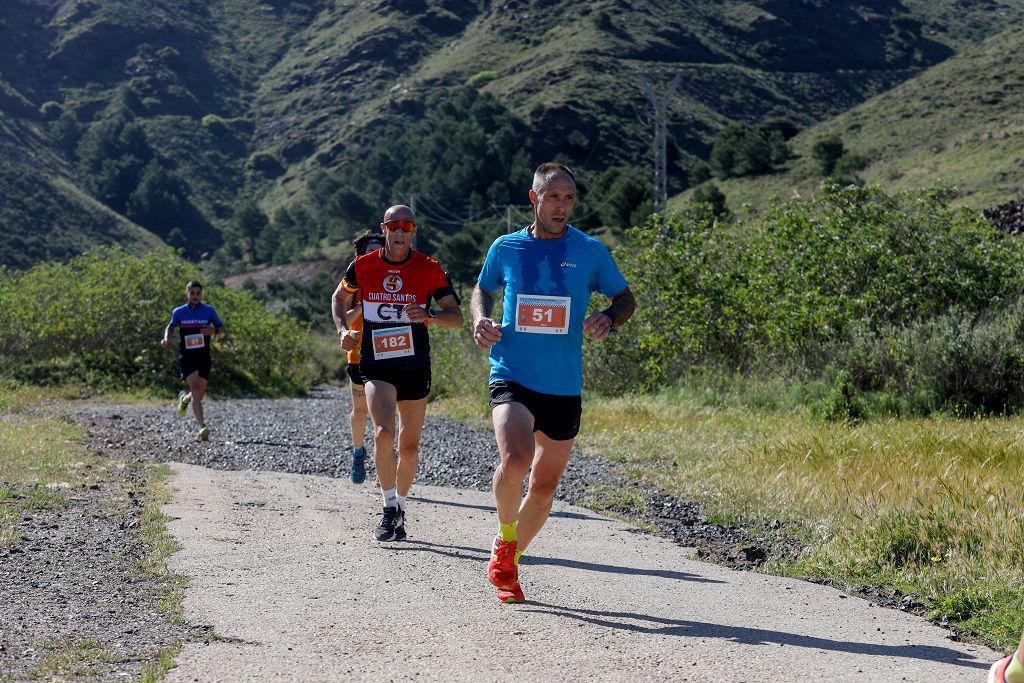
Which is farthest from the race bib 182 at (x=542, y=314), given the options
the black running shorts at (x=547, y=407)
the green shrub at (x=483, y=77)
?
the green shrub at (x=483, y=77)

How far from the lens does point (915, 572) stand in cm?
666

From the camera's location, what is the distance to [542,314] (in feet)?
19.8

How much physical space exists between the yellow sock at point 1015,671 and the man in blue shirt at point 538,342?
2.61 metres

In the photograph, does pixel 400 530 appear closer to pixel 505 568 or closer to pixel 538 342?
pixel 505 568

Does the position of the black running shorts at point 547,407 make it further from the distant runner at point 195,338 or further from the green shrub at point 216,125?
the green shrub at point 216,125

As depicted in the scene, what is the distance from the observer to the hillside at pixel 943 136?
44062 mm

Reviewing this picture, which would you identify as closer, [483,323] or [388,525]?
[483,323]

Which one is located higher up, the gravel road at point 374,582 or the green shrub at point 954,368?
the green shrub at point 954,368

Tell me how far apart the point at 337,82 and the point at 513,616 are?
106m

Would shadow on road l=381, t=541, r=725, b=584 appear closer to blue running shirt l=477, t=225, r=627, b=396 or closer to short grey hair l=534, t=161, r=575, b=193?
blue running shirt l=477, t=225, r=627, b=396

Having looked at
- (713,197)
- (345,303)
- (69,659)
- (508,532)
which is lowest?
(69,659)

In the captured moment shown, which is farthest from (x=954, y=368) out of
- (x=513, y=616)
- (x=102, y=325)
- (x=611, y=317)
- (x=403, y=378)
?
(x=102, y=325)

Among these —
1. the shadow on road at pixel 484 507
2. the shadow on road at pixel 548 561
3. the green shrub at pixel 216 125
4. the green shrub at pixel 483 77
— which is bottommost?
the shadow on road at pixel 484 507

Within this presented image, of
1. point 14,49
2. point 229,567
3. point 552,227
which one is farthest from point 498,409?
point 14,49
